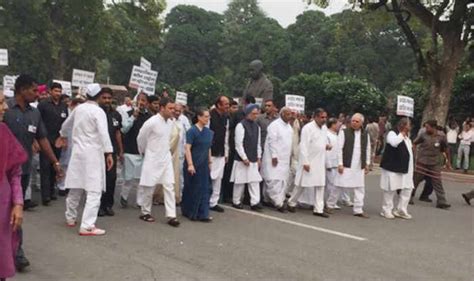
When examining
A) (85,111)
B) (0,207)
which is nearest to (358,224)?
(85,111)

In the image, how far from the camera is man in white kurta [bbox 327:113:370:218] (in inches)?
392

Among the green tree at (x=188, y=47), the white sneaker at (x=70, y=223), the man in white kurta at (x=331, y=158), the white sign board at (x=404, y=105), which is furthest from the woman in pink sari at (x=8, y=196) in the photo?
the green tree at (x=188, y=47)

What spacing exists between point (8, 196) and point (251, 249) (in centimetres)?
323

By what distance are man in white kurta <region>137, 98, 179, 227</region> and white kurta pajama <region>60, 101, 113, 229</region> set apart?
2.82 ft

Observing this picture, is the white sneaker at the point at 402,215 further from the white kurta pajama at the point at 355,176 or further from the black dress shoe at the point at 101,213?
the black dress shoe at the point at 101,213

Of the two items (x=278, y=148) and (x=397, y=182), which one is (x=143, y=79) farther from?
(x=397, y=182)

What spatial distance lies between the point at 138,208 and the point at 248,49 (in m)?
56.2

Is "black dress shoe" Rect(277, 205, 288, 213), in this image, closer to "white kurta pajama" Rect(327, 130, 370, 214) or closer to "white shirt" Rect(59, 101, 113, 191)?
"white kurta pajama" Rect(327, 130, 370, 214)

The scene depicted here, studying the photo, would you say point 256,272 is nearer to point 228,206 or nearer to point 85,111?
point 85,111

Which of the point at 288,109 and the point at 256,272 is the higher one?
the point at 288,109

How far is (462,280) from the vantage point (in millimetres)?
6285

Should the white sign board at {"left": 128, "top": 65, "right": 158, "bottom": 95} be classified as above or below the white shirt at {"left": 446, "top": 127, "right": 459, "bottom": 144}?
above

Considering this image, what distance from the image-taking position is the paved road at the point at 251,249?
20.0 ft

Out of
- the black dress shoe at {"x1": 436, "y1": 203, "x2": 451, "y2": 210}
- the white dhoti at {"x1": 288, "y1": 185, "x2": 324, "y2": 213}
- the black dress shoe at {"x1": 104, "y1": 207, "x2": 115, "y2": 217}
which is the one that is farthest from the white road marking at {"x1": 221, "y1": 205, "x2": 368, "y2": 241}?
the black dress shoe at {"x1": 436, "y1": 203, "x2": 451, "y2": 210}
